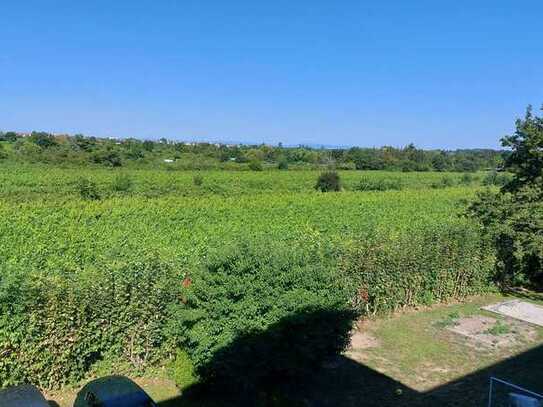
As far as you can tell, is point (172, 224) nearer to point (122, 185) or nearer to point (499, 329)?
point (499, 329)

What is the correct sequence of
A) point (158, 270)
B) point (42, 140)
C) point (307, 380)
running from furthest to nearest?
point (42, 140) < point (158, 270) < point (307, 380)

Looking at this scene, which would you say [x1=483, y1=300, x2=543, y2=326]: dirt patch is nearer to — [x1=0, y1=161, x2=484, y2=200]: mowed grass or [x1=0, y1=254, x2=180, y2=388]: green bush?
[x1=0, y1=254, x2=180, y2=388]: green bush

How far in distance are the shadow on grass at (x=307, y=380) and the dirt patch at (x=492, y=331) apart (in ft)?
4.57

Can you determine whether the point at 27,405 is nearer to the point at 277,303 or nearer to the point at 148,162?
the point at 277,303

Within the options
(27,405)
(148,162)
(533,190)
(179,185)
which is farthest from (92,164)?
(27,405)

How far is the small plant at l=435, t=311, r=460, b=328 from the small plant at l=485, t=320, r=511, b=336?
87 centimetres

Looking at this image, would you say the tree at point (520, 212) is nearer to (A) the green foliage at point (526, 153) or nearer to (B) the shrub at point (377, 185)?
(A) the green foliage at point (526, 153)

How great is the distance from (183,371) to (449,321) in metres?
7.52

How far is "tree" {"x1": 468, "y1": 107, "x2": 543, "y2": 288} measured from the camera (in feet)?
49.1

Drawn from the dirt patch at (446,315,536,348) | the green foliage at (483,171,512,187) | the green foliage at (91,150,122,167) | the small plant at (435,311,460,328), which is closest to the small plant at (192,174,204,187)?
the green foliage at (91,150,122,167)

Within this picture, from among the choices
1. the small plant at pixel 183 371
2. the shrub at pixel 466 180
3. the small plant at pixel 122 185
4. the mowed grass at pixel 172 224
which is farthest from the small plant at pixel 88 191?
the shrub at pixel 466 180

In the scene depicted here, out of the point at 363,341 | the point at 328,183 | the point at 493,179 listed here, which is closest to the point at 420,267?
the point at 363,341

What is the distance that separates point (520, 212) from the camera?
15.2 m

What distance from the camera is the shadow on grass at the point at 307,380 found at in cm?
757
